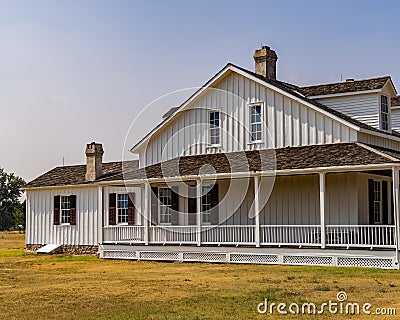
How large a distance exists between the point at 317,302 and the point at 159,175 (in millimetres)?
13439

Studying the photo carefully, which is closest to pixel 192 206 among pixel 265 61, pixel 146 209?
pixel 146 209

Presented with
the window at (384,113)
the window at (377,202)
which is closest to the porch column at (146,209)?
the window at (377,202)

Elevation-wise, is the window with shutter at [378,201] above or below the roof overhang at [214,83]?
below

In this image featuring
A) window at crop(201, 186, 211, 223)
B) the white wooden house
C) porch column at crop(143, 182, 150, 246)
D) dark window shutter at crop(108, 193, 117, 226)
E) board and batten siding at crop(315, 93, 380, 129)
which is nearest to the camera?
the white wooden house

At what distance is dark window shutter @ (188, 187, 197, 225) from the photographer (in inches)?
1093

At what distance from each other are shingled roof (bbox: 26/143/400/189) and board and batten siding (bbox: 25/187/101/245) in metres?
4.00

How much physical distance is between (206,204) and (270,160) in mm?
3920

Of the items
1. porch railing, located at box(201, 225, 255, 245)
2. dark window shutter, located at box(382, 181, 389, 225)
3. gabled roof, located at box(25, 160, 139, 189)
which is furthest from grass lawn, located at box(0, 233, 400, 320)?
gabled roof, located at box(25, 160, 139, 189)

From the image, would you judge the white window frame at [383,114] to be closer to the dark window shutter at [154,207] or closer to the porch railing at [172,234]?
the porch railing at [172,234]

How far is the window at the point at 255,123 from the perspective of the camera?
2714cm

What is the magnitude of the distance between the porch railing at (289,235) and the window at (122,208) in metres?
7.84

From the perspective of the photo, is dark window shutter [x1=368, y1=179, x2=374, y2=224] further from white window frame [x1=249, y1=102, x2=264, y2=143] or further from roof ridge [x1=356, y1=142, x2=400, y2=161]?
white window frame [x1=249, y1=102, x2=264, y2=143]

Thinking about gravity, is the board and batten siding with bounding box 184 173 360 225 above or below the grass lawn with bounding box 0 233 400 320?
above

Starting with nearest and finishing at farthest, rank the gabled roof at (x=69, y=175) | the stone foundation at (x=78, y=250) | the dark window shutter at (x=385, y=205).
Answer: the dark window shutter at (x=385, y=205)
the stone foundation at (x=78, y=250)
the gabled roof at (x=69, y=175)
